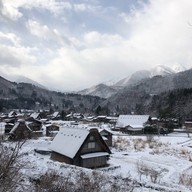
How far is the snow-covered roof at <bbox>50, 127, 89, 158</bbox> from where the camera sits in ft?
91.0

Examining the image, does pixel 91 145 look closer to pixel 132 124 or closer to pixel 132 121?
pixel 132 124

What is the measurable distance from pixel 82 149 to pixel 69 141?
2.00m

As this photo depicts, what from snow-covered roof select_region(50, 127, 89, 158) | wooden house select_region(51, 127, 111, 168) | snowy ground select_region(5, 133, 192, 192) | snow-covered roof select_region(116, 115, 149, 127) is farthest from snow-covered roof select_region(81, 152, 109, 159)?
snow-covered roof select_region(116, 115, 149, 127)

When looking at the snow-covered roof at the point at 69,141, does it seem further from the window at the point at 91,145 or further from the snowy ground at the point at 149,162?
the snowy ground at the point at 149,162

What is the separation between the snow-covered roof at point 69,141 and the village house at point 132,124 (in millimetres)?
39563

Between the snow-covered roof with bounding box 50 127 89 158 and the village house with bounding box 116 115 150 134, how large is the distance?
130 ft

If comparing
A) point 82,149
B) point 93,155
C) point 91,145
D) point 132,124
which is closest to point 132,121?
point 132,124

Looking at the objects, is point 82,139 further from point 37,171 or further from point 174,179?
point 37,171

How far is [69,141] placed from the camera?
96.2 ft

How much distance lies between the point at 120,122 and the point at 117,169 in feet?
155

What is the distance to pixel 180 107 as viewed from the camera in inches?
3814

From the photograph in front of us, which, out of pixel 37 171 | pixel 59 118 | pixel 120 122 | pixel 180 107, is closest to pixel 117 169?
pixel 37 171

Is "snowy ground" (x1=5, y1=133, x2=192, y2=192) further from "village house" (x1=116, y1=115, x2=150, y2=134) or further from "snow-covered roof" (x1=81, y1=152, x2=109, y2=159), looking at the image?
"village house" (x1=116, y1=115, x2=150, y2=134)

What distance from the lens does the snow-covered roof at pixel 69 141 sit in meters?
27.7
